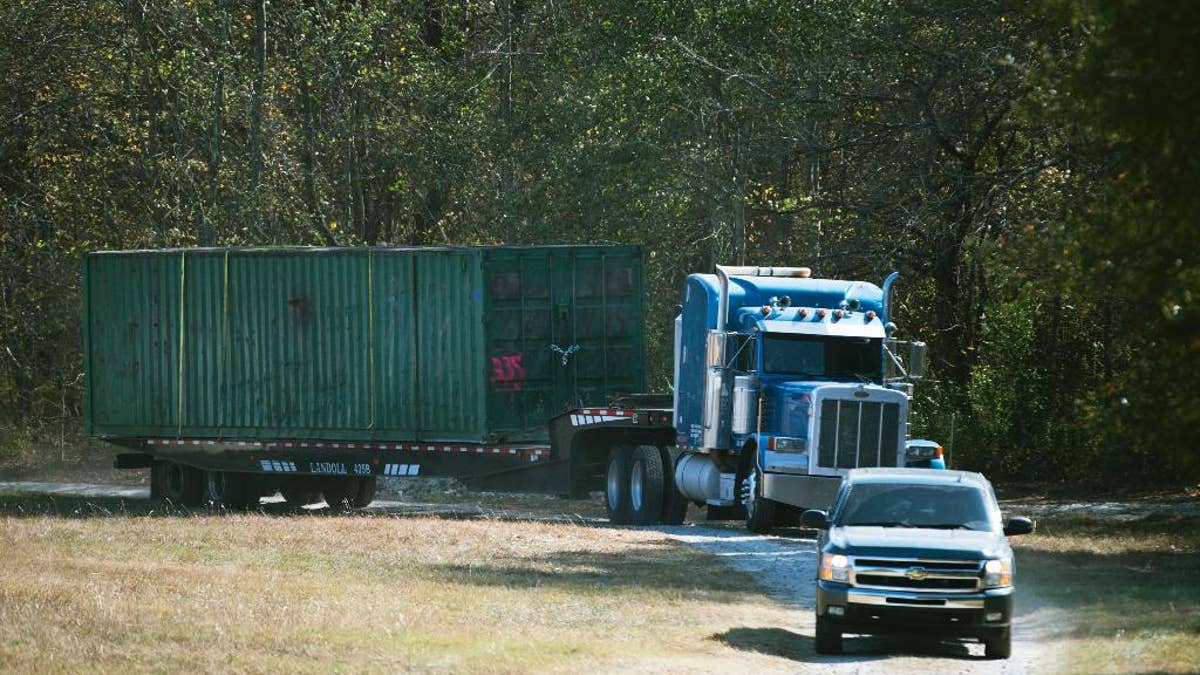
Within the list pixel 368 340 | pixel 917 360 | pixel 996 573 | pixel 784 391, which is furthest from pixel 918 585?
pixel 368 340

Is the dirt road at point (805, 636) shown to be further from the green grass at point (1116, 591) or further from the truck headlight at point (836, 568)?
the truck headlight at point (836, 568)

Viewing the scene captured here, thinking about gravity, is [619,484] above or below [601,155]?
below

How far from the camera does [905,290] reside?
34.6 metres

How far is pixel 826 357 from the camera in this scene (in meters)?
24.9

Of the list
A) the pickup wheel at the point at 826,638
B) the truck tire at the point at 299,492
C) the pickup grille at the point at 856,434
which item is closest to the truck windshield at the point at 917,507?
the pickup wheel at the point at 826,638

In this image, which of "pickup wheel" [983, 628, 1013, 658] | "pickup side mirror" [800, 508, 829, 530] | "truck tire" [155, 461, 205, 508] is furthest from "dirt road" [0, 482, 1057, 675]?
"truck tire" [155, 461, 205, 508]

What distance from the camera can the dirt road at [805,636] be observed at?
14156 millimetres

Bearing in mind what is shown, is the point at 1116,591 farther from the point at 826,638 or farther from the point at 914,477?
Answer: the point at 826,638

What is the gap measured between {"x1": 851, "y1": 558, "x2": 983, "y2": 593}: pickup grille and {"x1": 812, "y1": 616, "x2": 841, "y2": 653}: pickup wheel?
45 cm

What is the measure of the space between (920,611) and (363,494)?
17944mm

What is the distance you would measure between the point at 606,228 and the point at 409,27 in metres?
7.22

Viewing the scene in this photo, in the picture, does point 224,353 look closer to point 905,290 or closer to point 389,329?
point 389,329

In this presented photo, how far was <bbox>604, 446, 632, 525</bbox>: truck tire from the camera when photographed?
27.0m

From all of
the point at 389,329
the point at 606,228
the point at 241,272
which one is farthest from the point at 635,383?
the point at 606,228
